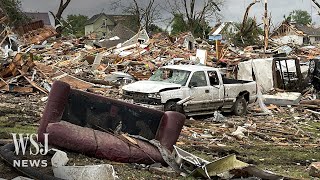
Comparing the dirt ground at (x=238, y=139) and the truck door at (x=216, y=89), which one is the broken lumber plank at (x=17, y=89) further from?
the truck door at (x=216, y=89)

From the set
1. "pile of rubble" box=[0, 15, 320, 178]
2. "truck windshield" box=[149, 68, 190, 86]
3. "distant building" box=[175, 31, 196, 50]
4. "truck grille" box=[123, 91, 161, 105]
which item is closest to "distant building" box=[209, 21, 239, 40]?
"pile of rubble" box=[0, 15, 320, 178]

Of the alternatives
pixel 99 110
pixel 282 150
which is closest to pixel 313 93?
pixel 282 150

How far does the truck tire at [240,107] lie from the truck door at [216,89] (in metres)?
0.88

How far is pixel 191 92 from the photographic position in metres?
→ 14.8

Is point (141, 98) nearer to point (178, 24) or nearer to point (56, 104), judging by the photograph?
point (56, 104)

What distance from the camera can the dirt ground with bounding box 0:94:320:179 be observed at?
7312 millimetres

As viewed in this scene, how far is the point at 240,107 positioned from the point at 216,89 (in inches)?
60.0

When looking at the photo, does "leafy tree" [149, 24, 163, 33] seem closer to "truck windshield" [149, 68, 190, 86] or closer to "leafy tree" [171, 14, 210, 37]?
"leafy tree" [171, 14, 210, 37]

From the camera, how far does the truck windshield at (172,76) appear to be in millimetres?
15091

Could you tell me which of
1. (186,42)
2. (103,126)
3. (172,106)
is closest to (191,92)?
(172,106)

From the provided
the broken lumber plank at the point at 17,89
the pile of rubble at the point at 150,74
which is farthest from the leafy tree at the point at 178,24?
the broken lumber plank at the point at 17,89

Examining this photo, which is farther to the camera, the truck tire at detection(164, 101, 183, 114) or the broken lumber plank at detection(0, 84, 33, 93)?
the broken lumber plank at detection(0, 84, 33, 93)

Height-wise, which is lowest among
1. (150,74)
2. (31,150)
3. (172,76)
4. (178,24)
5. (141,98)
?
(31,150)

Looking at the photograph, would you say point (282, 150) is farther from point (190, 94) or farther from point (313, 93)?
point (313, 93)
